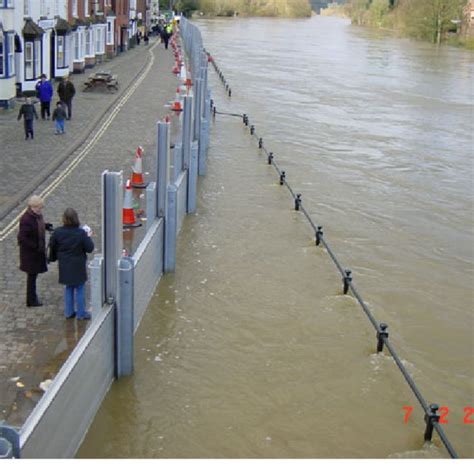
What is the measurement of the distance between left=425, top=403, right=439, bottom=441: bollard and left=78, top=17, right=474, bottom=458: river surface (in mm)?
173

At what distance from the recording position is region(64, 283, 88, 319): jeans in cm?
929

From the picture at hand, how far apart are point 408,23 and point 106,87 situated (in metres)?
62.3

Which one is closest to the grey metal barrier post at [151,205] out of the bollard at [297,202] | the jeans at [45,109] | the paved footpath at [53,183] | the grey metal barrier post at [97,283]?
the paved footpath at [53,183]

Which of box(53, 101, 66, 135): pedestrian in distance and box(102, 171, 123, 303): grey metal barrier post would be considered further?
box(53, 101, 66, 135): pedestrian in distance

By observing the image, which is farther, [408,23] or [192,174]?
[408,23]

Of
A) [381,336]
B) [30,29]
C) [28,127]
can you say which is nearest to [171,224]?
[381,336]

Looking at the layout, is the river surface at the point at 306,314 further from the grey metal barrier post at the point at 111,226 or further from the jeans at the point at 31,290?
the jeans at the point at 31,290

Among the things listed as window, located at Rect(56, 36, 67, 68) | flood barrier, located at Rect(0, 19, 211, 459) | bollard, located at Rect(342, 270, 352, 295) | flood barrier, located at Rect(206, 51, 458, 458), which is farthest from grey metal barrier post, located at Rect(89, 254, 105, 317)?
window, located at Rect(56, 36, 67, 68)

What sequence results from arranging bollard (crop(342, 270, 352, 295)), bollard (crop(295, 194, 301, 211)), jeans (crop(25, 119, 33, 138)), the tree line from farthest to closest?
the tree line < jeans (crop(25, 119, 33, 138)) < bollard (crop(295, 194, 301, 211)) < bollard (crop(342, 270, 352, 295))

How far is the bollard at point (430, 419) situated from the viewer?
742 centimetres

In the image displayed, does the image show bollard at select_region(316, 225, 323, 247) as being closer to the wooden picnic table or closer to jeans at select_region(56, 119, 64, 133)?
jeans at select_region(56, 119, 64, 133)

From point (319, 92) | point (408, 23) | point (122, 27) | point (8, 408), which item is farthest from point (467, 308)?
point (408, 23)
